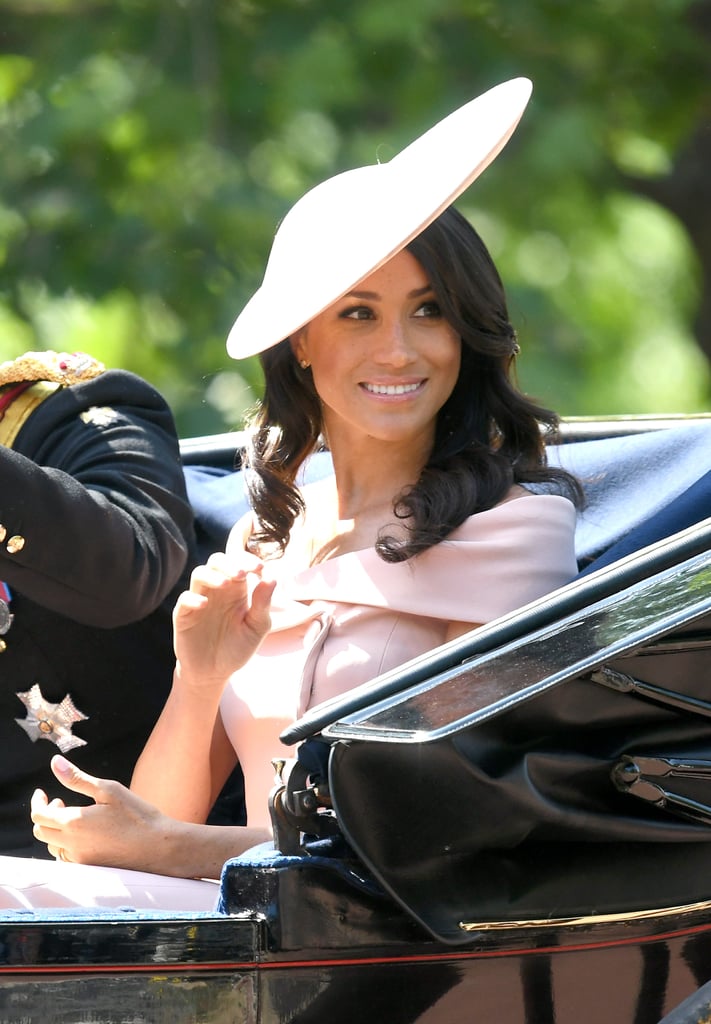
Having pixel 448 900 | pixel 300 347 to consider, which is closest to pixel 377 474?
pixel 300 347

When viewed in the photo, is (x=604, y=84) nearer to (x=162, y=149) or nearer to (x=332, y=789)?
(x=162, y=149)

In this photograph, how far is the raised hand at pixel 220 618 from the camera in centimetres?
209

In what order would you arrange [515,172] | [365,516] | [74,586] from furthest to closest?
[515,172] < [365,516] < [74,586]

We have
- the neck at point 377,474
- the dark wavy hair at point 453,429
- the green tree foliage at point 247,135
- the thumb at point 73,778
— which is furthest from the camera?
the green tree foliage at point 247,135

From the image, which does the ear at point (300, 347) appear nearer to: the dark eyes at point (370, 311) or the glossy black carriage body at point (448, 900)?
the dark eyes at point (370, 311)

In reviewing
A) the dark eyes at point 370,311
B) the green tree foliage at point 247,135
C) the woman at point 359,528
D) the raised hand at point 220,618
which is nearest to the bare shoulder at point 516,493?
the woman at point 359,528

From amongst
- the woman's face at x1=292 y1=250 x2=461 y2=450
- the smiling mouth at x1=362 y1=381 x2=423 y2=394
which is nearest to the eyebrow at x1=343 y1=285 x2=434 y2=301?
the woman's face at x1=292 y1=250 x2=461 y2=450

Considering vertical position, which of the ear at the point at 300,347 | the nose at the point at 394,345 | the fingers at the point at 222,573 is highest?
the ear at the point at 300,347

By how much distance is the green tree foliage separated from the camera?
586cm

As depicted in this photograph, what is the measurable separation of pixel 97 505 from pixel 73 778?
44 cm

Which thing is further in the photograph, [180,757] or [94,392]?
[94,392]

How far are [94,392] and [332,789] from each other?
1103mm

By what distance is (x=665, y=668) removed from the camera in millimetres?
1681

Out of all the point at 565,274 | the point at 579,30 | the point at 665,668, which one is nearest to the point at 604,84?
the point at 579,30
